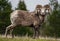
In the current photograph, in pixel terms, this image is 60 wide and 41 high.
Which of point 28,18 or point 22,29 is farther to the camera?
point 22,29

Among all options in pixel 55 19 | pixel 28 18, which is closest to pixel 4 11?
pixel 55 19

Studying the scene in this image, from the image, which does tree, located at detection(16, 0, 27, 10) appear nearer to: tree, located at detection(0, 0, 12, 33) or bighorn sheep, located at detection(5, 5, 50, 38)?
tree, located at detection(0, 0, 12, 33)

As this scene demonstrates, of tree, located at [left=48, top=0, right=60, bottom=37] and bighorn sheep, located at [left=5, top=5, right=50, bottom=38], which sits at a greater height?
bighorn sheep, located at [left=5, top=5, right=50, bottom=38]

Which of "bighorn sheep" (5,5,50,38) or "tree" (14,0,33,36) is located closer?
"bighorn sheep" (5,5,50,38)

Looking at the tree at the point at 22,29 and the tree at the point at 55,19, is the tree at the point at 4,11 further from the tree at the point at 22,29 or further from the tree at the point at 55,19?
the tree at the point at 55,19

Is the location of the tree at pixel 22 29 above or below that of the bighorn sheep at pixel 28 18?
below

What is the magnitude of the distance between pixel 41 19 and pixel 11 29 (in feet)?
7.03

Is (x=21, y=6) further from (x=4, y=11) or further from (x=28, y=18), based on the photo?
(x=28, y=18)

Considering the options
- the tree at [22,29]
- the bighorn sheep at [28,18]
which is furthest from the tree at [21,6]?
the bighorn sheep at [28,18]

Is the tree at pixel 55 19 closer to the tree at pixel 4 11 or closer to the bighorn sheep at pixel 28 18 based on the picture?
the tree at pixel 4 11

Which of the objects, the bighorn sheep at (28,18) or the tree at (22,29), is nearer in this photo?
the bighorn sheep at (28,18)

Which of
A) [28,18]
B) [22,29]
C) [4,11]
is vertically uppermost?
[28,18]

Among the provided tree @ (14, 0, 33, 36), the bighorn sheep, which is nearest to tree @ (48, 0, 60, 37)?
tree @ (14, 0, 33, 36)

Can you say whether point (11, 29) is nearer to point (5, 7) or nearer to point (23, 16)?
point (23, 16)
